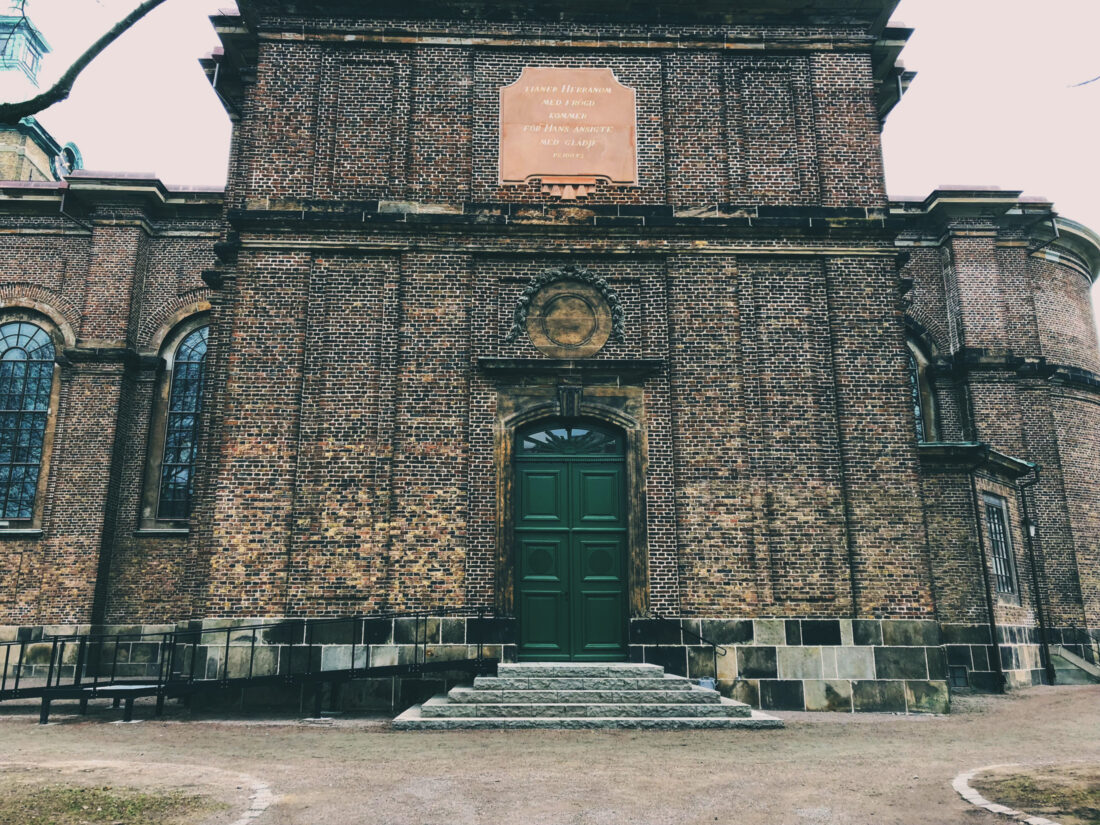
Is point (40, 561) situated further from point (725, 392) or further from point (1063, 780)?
point (1063, 780)

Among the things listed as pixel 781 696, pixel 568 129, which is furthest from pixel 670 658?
pixel 568 129

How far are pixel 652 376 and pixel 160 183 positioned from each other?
11582 millimetres

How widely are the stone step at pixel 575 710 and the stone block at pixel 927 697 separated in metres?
3.19

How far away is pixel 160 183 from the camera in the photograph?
17656mm

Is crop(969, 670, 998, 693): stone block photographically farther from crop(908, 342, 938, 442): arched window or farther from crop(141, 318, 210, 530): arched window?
crop(141, 318, 210, 530): arched window

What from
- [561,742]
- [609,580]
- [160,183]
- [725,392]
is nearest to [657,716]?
[561,742]

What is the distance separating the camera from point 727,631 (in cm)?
1152

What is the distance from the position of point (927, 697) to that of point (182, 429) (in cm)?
1432

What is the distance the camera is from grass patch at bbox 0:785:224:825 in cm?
548

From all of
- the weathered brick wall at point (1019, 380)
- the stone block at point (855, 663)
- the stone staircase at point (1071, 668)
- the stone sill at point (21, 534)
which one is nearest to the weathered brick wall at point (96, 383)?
the stone sill at point (21, 534)

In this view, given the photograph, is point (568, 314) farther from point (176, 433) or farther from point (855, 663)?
point (176, 433)

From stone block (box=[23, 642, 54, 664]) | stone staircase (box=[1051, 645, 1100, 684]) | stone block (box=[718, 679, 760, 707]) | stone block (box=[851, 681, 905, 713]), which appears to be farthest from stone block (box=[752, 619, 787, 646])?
stone block (box=[23, 642, 54, 664])

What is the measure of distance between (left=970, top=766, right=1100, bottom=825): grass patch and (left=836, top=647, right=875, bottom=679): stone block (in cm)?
425

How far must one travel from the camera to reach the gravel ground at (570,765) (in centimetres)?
579
